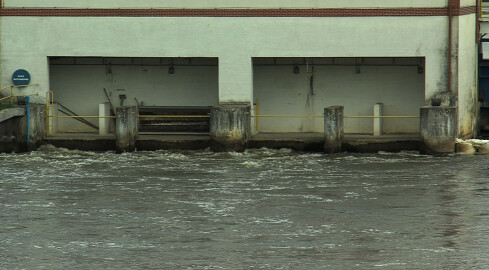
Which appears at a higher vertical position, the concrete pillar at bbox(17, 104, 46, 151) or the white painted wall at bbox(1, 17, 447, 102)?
the white painted wall at bbox(1, 17, 447, 102)

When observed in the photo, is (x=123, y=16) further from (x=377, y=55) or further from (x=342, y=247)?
(x=342, y=247)

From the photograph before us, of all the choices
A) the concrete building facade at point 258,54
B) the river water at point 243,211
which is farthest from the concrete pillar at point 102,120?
the river water at point 243,211

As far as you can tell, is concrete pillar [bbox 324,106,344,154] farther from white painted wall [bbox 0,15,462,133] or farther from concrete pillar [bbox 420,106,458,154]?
concrete pillar [bbox 420,106,458,154]

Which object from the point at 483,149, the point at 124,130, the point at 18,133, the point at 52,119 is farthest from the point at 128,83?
the point at 483,149

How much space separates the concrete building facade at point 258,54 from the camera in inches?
1567

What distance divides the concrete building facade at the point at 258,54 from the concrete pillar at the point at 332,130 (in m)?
2.35

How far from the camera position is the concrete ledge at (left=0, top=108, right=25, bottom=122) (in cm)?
3891

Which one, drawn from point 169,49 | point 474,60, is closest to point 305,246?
point 169,49
